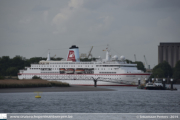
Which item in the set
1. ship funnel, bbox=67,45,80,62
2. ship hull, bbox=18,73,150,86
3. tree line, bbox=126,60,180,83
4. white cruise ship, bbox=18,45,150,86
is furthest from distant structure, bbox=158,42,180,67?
ship hull, bbox=18,73,150,86

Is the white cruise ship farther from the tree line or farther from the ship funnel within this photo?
the tree line

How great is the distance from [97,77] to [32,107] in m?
52.7

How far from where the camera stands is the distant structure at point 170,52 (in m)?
185

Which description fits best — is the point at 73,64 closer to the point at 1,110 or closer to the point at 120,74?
the point at 120,74

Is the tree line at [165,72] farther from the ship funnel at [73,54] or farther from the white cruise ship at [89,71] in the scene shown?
the ship funnel at [73,54]

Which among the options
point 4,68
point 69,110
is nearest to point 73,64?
point 4,68

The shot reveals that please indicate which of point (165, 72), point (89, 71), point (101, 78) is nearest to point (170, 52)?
point (165, 72)

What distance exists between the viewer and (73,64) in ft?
307

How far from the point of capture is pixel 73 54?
9662 centimetres

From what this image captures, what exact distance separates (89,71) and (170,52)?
103967 millimetres

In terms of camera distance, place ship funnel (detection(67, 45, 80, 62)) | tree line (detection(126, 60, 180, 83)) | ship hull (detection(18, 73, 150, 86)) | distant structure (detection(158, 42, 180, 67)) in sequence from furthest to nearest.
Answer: distant structure (detection(158, 42, 180, 67)) < tree line (detection(126, 60, 180, 83)) < ship funnel (detection(67, 45, 80, 62)) < ship hull (detection(18, 73, 150, 86))

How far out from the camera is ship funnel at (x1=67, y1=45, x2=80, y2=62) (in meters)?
96.4

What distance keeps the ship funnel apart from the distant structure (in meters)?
101

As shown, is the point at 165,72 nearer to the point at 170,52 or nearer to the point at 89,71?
the point at 170,52
